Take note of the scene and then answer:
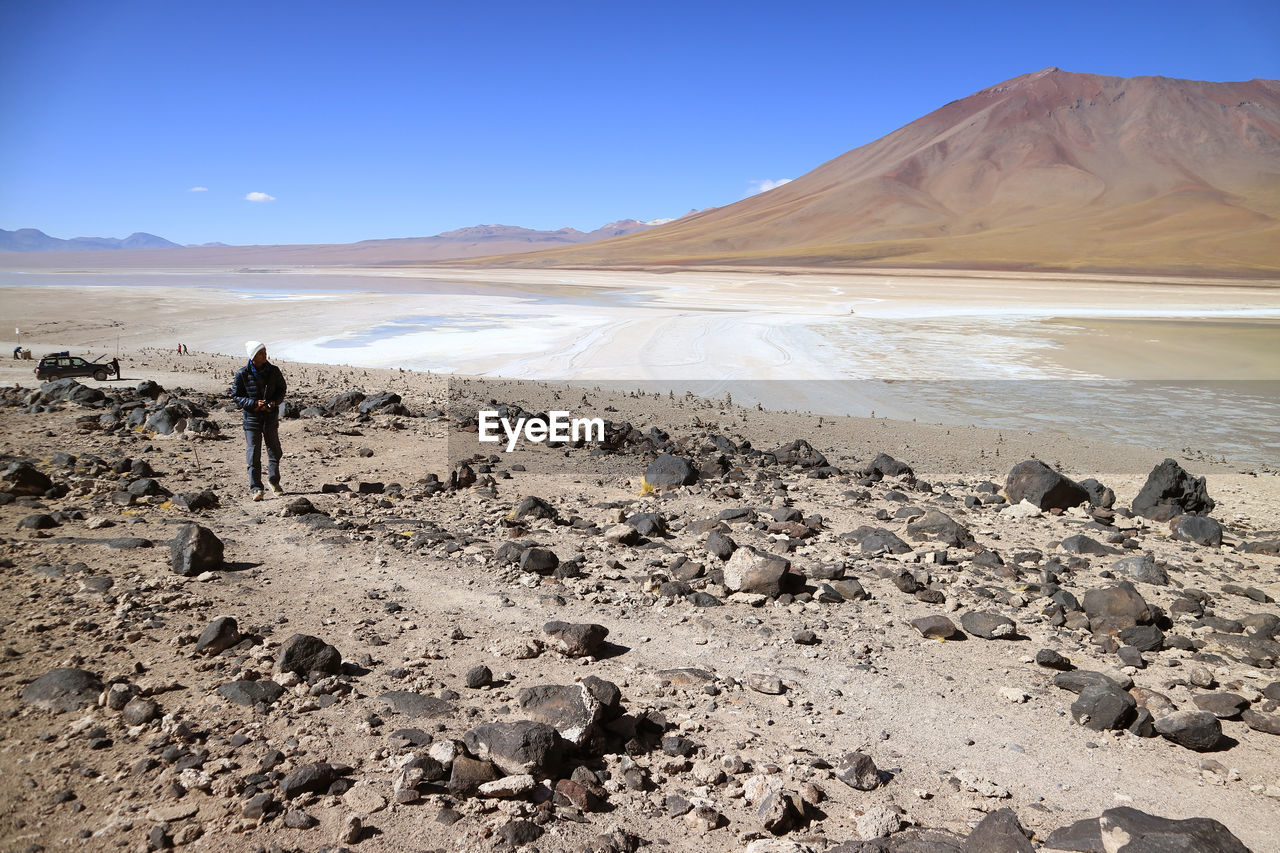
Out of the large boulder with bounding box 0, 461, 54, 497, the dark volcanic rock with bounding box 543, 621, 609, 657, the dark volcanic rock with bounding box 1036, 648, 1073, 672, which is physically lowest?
the dark volcanic rock with bounding box 1036, 648, 1073, 672

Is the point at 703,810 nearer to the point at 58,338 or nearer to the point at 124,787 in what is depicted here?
the point at 124,787

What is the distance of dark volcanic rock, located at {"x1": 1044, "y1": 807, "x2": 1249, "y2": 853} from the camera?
2648mm

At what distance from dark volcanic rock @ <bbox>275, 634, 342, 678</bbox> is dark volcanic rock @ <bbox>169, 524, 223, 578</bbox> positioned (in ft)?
4.99

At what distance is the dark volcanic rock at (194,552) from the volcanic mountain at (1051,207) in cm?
9040

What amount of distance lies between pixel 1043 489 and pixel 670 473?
3.56 m

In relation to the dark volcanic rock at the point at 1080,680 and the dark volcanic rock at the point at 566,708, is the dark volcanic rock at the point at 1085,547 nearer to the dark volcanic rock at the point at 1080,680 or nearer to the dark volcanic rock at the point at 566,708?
the dark volcanic rock at the point at 1080,680

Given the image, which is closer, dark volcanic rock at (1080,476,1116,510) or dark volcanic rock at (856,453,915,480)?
dark volcanic rock at (1080,476,1116,510)

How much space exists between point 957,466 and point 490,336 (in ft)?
60.8

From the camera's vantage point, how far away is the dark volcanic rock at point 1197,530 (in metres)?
6.68

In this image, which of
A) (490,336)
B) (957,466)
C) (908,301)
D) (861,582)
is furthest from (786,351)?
(908,301)

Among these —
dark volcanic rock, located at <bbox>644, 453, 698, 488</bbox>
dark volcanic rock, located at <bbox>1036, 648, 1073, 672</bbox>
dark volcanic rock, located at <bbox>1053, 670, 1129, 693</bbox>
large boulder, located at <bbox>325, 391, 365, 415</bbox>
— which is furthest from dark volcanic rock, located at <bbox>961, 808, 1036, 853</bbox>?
large boulder, located at <bbox>325, 391, 365, 415</bbox>

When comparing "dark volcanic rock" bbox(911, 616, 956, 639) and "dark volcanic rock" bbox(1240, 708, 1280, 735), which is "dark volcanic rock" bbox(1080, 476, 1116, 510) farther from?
"dark volcanic rock" bbox(1240, 708, 1280, 735)

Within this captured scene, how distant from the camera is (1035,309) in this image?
3897cm

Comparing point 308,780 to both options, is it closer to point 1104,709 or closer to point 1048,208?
point 1104,709
